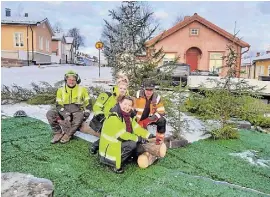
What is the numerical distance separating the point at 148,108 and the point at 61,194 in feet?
6.77

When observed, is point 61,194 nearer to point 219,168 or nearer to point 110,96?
point 110,96

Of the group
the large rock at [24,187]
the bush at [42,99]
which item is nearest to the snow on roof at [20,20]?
the bush at [42,99]

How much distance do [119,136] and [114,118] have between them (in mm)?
243

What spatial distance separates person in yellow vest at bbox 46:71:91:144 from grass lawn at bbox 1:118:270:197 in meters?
0.21

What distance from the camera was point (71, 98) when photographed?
4.93 m

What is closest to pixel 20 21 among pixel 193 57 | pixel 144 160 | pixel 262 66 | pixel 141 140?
pixel 193 57

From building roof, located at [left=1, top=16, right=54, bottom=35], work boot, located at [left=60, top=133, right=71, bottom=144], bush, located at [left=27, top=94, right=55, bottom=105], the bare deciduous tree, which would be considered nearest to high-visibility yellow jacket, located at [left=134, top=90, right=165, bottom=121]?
work boot, located at [left=60, top=133, right=71, bottom=144]

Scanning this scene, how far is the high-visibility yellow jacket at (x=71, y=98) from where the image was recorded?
4.91 metres

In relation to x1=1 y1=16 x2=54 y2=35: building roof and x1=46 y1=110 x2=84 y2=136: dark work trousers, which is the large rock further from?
x1=1 y1=16 x2=54 y2=35: building roof

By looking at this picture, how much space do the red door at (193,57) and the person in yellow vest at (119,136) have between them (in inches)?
822

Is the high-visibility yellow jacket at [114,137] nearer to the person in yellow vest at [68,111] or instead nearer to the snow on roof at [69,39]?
the person in yellow vest at [68,111]

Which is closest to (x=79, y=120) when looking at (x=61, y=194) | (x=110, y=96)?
(x=110, y=96)

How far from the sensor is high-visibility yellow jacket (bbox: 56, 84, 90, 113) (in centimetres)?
491

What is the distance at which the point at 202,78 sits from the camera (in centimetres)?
1134
